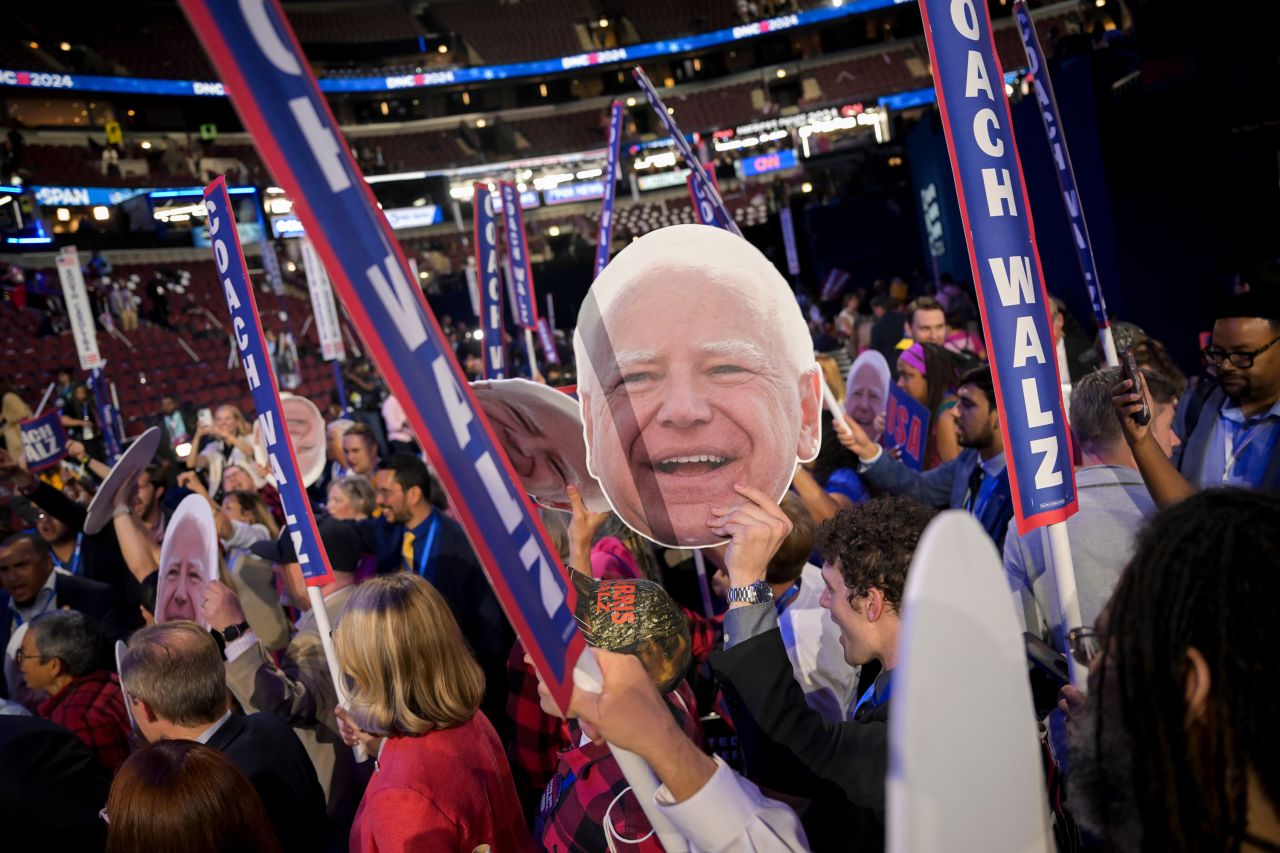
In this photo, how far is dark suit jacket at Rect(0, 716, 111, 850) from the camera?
232 cm

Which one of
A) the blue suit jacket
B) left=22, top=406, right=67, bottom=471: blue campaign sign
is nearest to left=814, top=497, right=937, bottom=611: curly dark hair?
the blue suit jacket

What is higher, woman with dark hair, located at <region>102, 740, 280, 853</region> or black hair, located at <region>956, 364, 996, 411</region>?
black hair, located at <region>956, 364, 996, 411</region>

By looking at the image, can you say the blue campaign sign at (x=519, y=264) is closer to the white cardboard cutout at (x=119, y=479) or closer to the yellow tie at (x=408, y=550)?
the yellow tie at (x=408, y=550)

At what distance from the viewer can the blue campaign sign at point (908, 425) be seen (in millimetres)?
3826

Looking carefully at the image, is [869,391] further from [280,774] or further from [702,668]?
[280,774]

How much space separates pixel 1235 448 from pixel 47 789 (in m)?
3.36

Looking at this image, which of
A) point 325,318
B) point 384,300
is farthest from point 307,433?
point 325,318

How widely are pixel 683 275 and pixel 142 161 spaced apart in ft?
110

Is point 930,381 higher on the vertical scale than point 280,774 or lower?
higher

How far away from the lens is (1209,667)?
0.92 meters

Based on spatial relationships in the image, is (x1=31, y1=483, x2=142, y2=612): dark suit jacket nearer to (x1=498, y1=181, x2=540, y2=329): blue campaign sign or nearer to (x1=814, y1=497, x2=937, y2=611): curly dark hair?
(x1=498, y1=181, x2=540, y2=329): blue campaign sign

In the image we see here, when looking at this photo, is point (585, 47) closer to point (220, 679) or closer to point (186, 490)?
point (186, 490)

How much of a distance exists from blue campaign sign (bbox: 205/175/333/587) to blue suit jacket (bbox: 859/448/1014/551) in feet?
6.13

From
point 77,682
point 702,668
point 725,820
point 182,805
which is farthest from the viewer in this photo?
point 77,682
